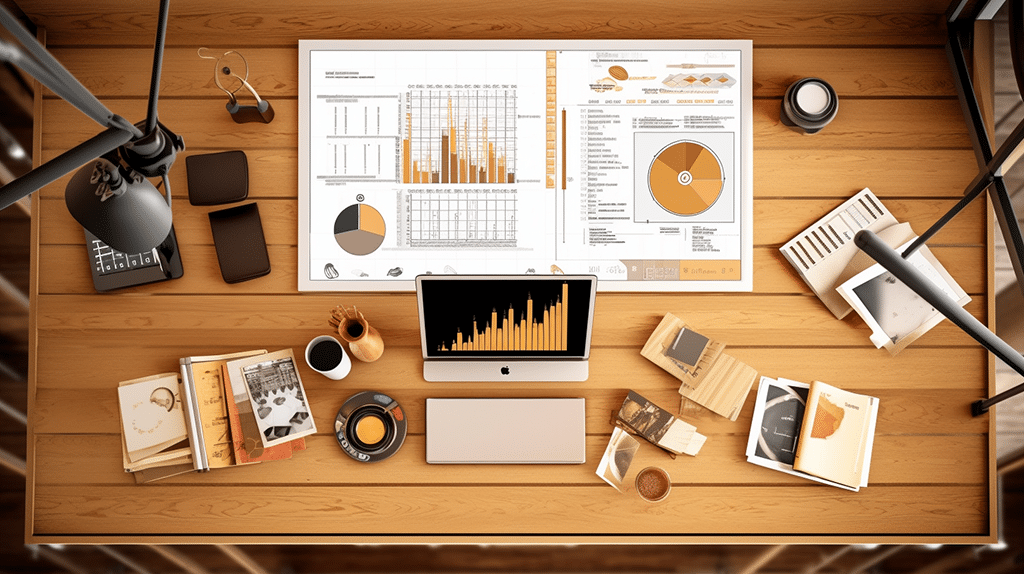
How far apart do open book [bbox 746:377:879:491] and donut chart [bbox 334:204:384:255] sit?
1164mm

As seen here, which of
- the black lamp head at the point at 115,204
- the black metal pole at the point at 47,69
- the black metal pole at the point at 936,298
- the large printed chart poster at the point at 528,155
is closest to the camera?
the black metal pole at the point at 47,69

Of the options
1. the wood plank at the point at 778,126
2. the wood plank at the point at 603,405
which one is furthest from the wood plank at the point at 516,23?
the wood plank at the point at 603,405

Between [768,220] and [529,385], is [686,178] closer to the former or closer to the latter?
[768,220]

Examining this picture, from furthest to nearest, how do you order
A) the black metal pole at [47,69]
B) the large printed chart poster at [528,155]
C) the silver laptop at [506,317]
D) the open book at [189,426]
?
the large printed chart poster at [528,155] → the open book at [189,426] → the silver laptop at [506,317] → the black metal pole at [47,69]

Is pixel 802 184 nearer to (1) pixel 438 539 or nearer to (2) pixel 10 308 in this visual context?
(1) pixel 438 539

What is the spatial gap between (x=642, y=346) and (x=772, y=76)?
88 cm

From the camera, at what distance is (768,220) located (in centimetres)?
Answer: 159

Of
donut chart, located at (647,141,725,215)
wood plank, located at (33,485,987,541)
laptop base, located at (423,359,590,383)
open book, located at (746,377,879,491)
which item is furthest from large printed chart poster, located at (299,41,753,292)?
wood plank, located at (33,485,987,541)

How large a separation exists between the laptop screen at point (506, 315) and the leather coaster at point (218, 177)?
0.70 metres

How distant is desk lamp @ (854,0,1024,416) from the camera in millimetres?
1079

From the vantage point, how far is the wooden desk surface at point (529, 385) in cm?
152

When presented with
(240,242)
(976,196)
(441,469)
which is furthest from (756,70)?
(240,242)

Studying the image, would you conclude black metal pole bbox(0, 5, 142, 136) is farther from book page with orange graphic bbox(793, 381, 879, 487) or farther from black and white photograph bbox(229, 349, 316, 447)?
book page with orange graphic bbox(793, 381, 879, 487)

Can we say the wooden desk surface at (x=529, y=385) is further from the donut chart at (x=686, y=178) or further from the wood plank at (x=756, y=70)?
the donut chart at (x=686, y=178)
